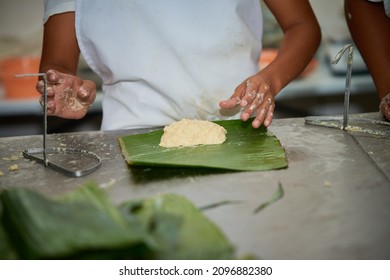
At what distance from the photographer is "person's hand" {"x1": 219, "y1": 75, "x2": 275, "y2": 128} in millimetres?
1408

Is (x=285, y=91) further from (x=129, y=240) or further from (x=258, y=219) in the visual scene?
(x=129, y=240)

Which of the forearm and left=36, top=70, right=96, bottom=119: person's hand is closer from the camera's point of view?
left=36, top=70, right=96, bottom=119: person's hand

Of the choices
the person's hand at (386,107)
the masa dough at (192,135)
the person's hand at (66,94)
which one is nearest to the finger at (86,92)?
the person's hand at (66,94)

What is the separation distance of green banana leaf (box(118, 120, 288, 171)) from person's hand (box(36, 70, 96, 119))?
0.19m

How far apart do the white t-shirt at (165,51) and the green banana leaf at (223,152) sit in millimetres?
264

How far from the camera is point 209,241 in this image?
0.83 m

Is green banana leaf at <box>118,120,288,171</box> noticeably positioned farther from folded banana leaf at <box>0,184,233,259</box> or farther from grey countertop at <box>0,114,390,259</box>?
folded banana leaf at <box>0,184,233,259</box>

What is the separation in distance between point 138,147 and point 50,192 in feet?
1.00

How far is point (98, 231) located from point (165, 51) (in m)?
0.99

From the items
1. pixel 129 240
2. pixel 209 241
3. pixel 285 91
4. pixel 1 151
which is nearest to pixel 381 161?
pixel 209 241

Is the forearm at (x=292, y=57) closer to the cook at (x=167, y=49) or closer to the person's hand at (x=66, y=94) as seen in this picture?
the cook at (x=167, y=49)

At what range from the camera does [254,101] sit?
143 centimetres

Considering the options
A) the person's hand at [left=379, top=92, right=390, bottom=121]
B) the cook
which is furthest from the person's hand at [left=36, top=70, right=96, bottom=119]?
the person's hand at [left=379, top=92, right=390, bottom=121]

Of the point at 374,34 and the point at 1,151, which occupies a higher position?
the point at 374,34
